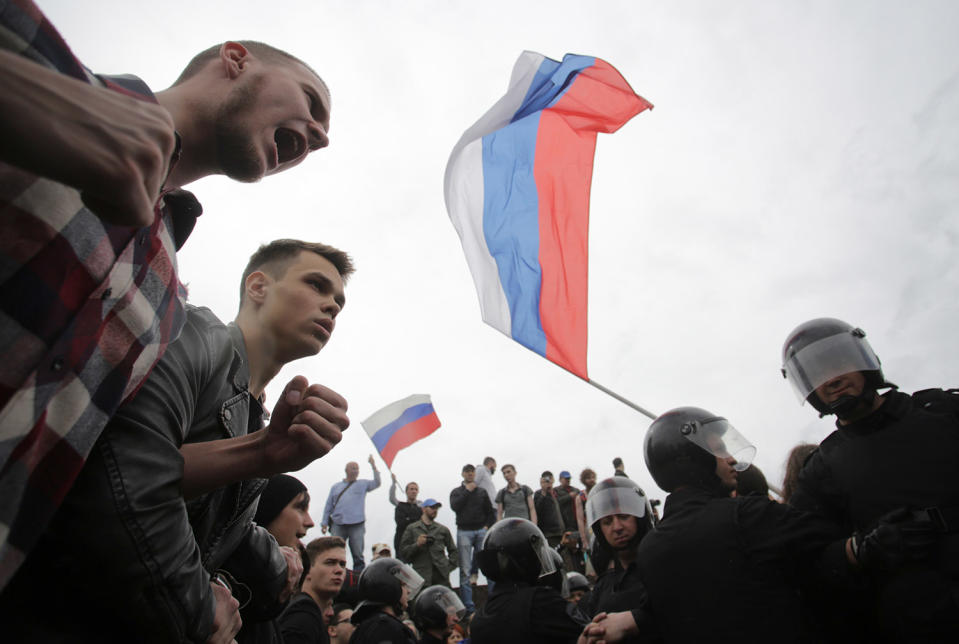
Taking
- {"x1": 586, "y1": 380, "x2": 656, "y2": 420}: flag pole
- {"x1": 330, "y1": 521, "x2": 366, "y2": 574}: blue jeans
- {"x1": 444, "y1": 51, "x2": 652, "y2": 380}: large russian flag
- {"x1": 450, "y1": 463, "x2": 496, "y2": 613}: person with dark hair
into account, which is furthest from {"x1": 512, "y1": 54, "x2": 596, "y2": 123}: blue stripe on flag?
{"x1": 330, "y1": 521, "x2": 366, "y2": 574}: blue jeans

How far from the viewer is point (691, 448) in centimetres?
382

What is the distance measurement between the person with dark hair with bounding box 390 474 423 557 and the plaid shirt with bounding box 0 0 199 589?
9.67m

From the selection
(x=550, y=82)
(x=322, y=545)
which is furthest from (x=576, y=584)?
(x=550, y=82)

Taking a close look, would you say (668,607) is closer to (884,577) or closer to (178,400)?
(884,577)

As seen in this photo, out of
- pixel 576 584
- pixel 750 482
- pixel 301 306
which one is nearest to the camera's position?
pixel 301 306

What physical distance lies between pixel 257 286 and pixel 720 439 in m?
3.34

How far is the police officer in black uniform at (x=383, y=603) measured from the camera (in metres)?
4.70

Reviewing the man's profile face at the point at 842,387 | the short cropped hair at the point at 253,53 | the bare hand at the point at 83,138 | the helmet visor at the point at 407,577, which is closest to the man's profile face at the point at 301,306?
the short cropped hair at the point at 253,53

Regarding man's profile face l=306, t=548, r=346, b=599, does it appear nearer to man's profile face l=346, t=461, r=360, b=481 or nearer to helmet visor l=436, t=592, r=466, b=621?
helmet visor l=436, t=592, r=466, b=621

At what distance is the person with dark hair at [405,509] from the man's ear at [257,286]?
28.2 ft

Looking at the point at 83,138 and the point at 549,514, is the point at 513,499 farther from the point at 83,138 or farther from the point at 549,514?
the point at 83,138

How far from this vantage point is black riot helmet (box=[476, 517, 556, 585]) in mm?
4484

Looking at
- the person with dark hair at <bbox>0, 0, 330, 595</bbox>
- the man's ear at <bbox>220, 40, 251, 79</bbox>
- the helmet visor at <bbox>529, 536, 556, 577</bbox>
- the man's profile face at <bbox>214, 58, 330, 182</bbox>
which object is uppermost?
the man's ear at <bbox>220, 40, 251, 79</bbox>

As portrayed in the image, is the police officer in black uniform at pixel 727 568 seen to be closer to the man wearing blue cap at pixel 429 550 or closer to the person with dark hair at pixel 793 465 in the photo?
the person with dark hair at pixel 793 465
